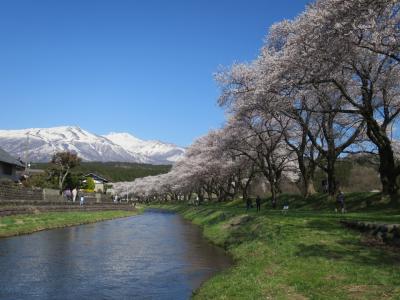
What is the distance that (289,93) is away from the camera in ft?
96.7

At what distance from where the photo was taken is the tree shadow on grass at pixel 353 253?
602 inches

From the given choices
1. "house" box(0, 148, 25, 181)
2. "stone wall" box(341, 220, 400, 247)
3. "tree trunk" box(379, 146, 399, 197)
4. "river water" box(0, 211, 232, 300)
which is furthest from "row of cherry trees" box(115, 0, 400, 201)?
"house" box(0, 148, 25, 181)

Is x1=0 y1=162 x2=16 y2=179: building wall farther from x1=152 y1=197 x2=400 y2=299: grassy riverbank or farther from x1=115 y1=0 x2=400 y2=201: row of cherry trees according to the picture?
x1=152 y1=197 x2=400 y2=299: grassy riverbank

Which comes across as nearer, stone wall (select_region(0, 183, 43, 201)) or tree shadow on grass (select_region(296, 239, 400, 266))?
tree shadow on grass (select_region(296, 239, 400, 266))

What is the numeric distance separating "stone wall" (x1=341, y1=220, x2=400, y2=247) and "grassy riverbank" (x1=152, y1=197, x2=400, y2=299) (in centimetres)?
39

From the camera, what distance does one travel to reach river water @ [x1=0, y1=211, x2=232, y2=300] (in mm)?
14875

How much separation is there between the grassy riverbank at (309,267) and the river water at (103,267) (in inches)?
63.2

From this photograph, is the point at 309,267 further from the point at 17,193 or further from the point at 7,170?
the point at 7,170

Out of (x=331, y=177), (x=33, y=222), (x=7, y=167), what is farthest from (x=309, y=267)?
(x=7, y=167)

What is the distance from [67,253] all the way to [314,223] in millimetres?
12798

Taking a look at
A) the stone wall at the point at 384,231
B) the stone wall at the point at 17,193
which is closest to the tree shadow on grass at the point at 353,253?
the stone wall at the point at 384,231

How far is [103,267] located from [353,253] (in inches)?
396

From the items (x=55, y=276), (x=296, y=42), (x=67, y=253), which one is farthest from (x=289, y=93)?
(x=55, y=276)

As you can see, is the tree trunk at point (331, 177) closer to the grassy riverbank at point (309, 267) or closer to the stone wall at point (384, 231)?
the grassy riverbank at point (309, 267)
